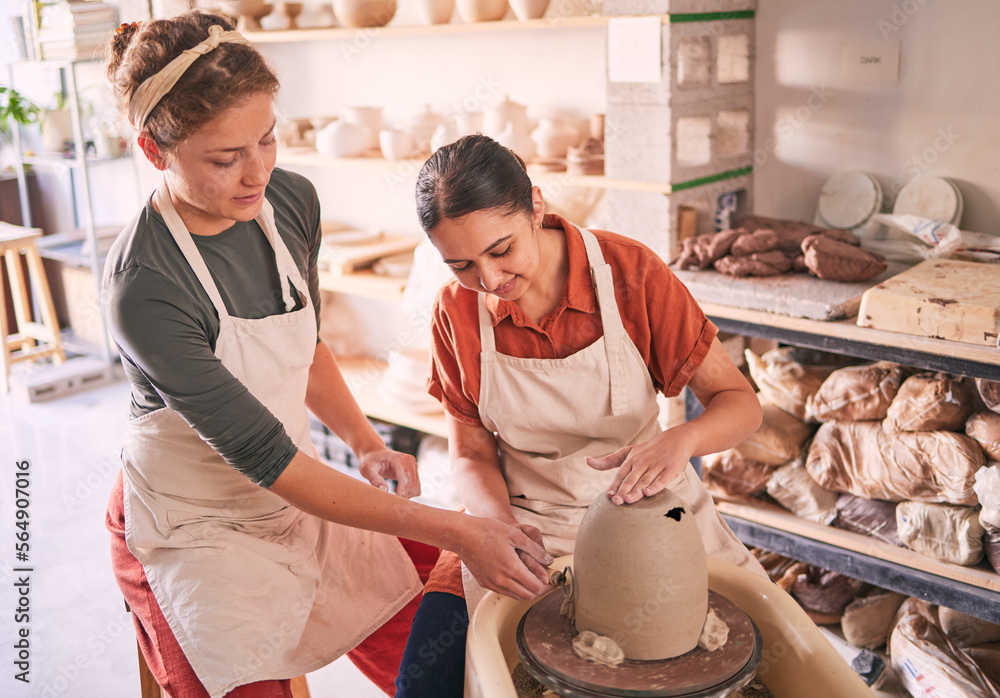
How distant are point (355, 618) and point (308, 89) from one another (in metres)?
3.13

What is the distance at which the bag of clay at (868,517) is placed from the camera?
2.37 meters

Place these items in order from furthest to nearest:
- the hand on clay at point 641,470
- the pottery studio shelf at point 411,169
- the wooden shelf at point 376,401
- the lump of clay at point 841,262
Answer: the wooden shelf at point 376,401, the pottery studio shelf at point 411,169, the lump of clay at point 841,262, the hand on clay at point 641,470

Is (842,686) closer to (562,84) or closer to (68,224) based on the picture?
(562,84)

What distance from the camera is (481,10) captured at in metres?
2.97

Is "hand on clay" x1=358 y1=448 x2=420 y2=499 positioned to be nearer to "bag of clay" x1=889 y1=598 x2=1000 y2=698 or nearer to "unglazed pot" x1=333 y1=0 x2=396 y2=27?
"bag of clay" x1=889 y1=598 x2=1000 y2=698

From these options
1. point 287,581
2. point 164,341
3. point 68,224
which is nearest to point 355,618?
point 287,581

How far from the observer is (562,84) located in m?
3.29

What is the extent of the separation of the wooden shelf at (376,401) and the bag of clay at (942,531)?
169cm

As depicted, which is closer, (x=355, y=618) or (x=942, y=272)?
(x=355, y=618)

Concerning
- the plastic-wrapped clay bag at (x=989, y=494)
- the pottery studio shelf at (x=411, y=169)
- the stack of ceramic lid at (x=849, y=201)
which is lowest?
the plastic-wrapped clay bag at (x=989, y=494)

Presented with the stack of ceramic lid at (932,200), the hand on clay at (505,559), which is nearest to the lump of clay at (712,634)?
the hand on clay at (505,559)

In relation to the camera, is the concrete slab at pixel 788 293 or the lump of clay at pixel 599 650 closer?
the lump of clay at pixel 599 650

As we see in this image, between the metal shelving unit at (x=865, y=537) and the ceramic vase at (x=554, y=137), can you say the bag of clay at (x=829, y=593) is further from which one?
the ceramic vase at (x=554, y=137)

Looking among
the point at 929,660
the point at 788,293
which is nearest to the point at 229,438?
the point at 788,293
